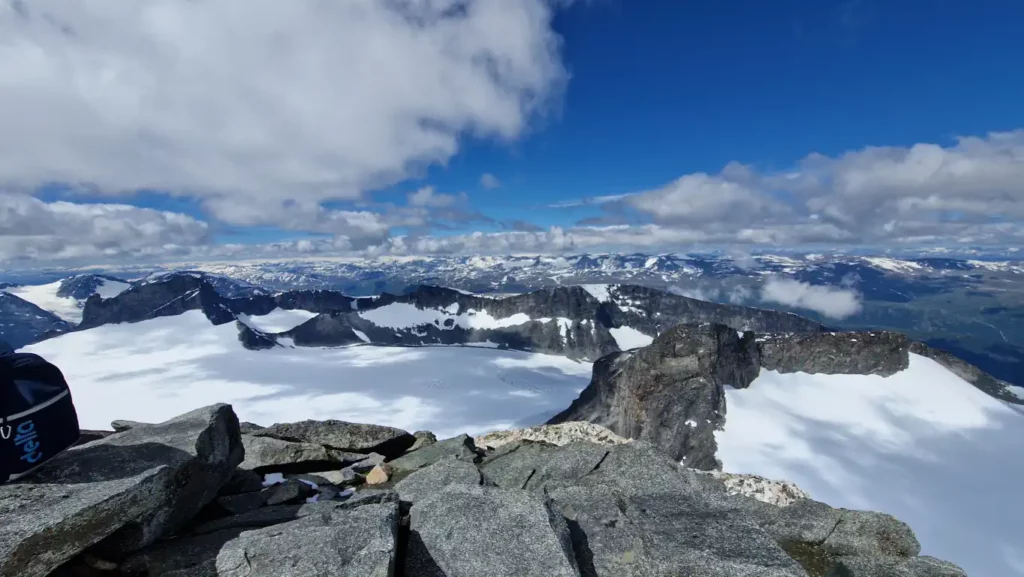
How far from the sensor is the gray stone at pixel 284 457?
15703 mm

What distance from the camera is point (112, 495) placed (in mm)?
8062

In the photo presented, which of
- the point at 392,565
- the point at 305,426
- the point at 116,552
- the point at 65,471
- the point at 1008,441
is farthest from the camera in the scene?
the point at 1008,441

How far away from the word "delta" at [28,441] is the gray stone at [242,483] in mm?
4079

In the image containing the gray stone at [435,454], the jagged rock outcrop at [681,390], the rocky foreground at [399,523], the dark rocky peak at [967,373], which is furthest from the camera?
the dark rocky peak at [967,373]

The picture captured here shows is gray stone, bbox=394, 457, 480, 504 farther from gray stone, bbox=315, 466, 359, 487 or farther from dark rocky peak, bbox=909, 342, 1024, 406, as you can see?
dark rocky peak, bbox=909, 342, 1024, 406

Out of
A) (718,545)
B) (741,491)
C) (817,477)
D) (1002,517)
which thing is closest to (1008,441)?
(1002,517)

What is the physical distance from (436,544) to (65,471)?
8.36 m

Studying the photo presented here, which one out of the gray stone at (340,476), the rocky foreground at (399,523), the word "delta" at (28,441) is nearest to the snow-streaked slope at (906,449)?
the rocky foreground at (399,523)

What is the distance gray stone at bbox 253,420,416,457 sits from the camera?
62.1ft

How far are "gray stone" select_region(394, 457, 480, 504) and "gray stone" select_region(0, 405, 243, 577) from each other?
4.41m

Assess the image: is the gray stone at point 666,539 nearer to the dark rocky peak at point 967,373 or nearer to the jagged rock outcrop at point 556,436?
the jagged rock outcrop at point 556,436

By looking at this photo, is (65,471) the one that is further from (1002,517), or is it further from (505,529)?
(1002,517)

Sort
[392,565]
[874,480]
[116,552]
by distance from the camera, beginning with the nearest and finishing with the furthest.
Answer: [392,565] < [116,552] < [874,480]

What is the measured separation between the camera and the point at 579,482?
14.2 m
